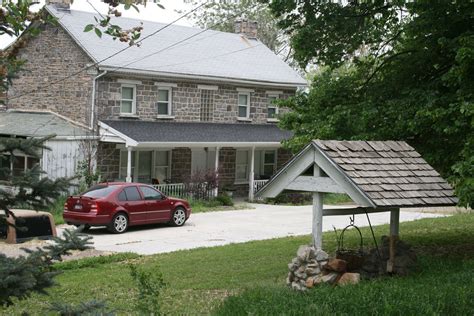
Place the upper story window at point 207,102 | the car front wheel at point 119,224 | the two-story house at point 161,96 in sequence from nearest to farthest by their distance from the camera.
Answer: the car front wheel at point 119,224 → the two-story house at point 161,96 → the upper story window at point 207,102

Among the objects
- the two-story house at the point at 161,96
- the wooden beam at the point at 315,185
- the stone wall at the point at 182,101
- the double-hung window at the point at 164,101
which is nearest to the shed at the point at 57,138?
the two-story house at the point at 161,96

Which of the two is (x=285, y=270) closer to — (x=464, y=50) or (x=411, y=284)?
(x=411, y=284)

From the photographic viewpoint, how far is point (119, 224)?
2216 centimetres

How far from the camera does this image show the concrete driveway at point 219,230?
19750 millimetres

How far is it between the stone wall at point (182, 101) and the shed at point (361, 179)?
62.2ft

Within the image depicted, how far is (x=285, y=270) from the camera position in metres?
14.3

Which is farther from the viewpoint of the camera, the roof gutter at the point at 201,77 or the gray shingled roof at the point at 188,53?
the gray shingled roof at the point at 188,53

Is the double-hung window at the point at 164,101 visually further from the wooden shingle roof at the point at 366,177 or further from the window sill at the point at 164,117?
Result: the wooden shingle roof at the point at 366,177

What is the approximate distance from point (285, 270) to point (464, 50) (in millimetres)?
5483

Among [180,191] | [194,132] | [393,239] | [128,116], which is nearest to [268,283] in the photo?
[393,239]

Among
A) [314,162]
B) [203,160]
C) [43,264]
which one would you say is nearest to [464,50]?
[314,162]

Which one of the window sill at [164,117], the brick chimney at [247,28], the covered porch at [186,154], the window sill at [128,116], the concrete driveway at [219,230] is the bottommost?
the concrete driveway at [219,230]

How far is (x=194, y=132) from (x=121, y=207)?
10.1 metres

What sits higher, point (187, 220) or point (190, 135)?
point (190, 135)
